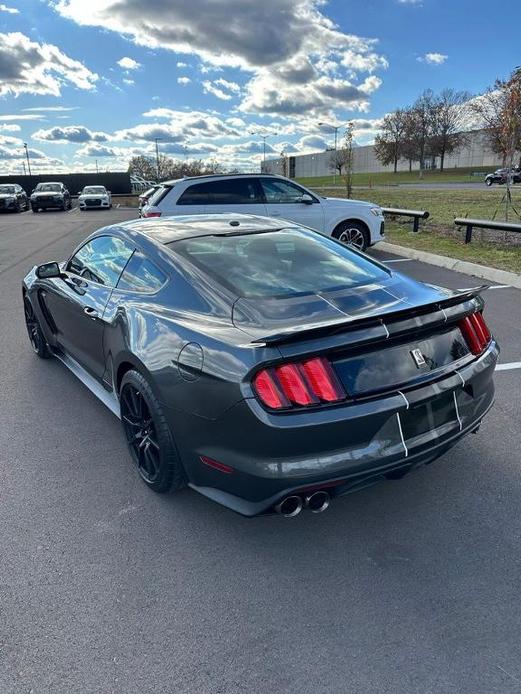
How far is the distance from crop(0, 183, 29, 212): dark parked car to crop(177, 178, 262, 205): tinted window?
995 inches

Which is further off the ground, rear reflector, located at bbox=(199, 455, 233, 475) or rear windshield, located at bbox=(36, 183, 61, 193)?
rear windshield, located at bbox=(36, 183, 61, 193)

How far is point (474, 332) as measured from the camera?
9.91 feet

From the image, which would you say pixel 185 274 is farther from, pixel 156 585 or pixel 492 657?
pixel 492 657

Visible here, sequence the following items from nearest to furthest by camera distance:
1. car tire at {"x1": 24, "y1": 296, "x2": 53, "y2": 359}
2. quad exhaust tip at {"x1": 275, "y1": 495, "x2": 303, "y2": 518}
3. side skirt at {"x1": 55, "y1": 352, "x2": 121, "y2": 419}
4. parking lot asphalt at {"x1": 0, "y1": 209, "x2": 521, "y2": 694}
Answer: parking lot asphalt at {"x1": 0, "y1": 209, "x2": 521, "y2": 694} → quad exhaust tip at {"x1": 275, "y1": 495, "x2": 303, "y2": 518} → side skirt at {"x1": 55, "y1": 352, "x2": 121, "y2": 419} → car tire at {"x1": 24, "y1": 296, "x2": 53, "y2": 359}

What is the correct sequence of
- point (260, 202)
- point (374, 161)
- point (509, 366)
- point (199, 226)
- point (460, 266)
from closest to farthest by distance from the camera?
point (199, 226)
point (509, 366)
point (460, 266)
point (260, 202)
point (374, 161)

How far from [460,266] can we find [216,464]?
7.82 metres

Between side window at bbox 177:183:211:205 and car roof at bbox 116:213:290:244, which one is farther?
side window at bbox 177:183:211:205

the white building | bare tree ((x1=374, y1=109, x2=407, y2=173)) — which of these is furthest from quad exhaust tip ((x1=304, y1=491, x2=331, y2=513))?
bare tree ((x1=374, y1=109, x2=407, y2=173))

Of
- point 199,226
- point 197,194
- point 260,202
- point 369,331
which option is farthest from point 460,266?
point 369,331

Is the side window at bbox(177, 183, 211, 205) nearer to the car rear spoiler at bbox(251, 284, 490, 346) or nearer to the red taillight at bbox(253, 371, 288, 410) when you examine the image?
the car rear spoiler at bbox(251, 284, 490, 346)

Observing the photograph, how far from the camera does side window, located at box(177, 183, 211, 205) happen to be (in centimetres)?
988

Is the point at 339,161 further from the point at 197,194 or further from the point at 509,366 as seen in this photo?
the point at 509,366

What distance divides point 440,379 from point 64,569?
6.85 feet

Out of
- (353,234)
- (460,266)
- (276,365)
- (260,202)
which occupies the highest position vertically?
(260,202)
